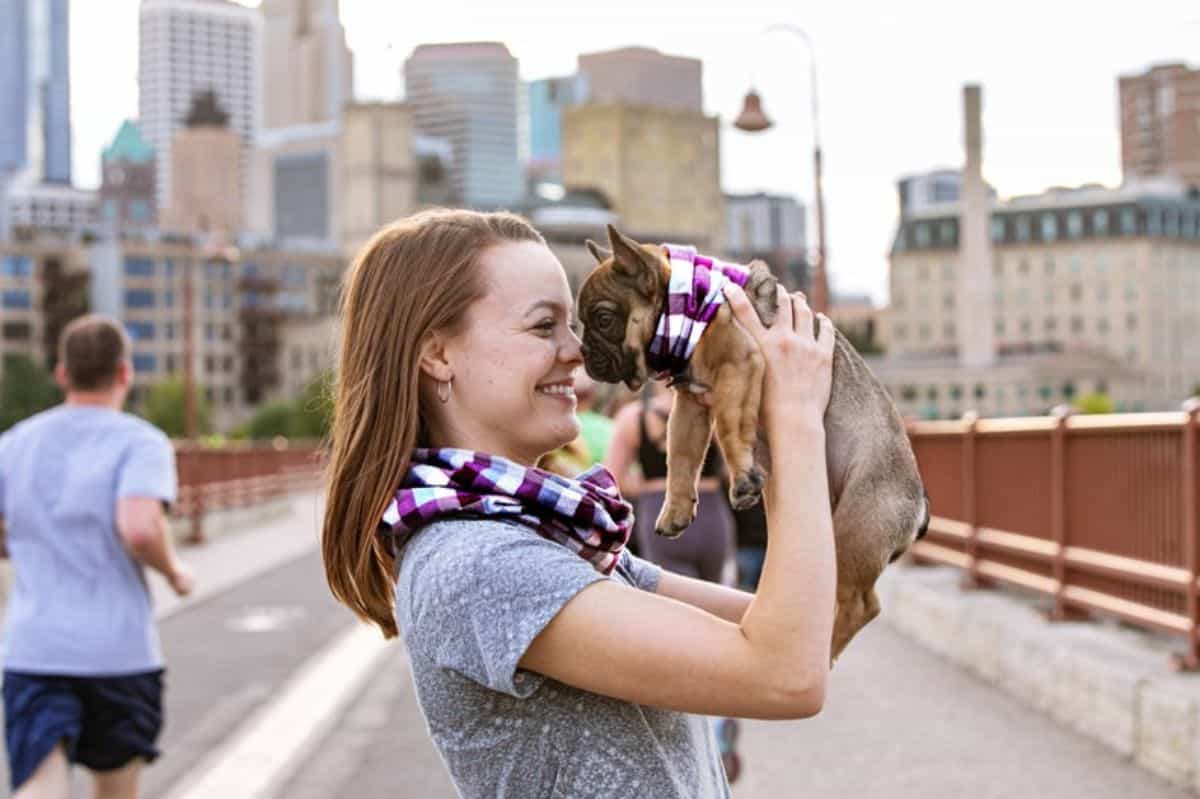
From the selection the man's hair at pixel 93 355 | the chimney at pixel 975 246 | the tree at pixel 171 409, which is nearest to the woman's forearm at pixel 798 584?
the man's hair at pixel 93 355

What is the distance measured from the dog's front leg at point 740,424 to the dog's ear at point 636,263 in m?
0.14

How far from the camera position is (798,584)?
7.50 feet

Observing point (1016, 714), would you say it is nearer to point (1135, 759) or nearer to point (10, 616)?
point (1135, 759)

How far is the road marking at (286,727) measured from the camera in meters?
9.45

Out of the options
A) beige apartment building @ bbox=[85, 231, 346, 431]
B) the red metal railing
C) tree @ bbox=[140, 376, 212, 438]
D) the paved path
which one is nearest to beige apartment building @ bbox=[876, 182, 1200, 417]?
beige apartment building @ bbox=[85, 231, 346, 431]

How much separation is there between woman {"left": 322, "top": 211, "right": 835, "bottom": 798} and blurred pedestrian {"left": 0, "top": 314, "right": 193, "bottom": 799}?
3.71 m

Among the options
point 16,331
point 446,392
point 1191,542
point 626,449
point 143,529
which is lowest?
point 1191,542

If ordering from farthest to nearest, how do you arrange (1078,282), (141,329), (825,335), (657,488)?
(1078,282) → (141,329) → (657,488) → (825,335)

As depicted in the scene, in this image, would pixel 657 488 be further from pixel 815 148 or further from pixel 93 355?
pixel 815 148

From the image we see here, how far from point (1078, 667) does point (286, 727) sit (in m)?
4.71

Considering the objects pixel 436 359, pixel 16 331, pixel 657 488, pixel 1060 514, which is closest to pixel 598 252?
pixel 436 359

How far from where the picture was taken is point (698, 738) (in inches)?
101

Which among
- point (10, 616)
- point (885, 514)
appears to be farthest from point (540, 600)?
point (10, 616)

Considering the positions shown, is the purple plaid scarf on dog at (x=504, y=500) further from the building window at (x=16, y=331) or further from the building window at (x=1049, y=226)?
the building window at (x=1049, y=226)
